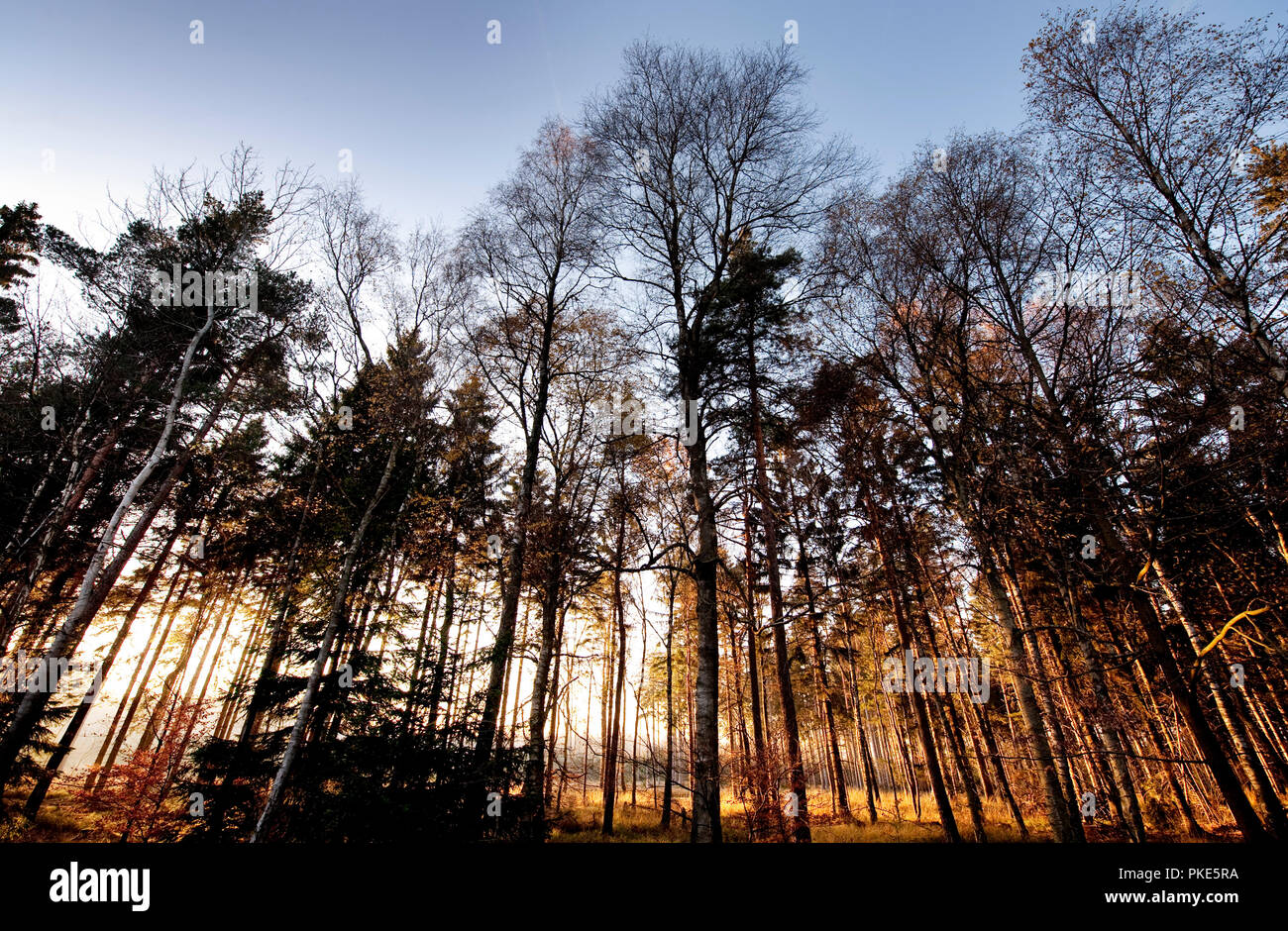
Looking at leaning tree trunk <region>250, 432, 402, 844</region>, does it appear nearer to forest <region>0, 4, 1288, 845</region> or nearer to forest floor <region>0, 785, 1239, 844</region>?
forest <region>0, 4, 1288, 845</region>

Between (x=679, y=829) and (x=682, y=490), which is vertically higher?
(x=682, y=490)

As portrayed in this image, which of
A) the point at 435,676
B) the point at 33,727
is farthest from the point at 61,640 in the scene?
the point at 33,727

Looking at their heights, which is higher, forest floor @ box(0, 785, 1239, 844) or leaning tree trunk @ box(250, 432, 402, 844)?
leaning tree trunk @ box(250, 432, 402, 844)

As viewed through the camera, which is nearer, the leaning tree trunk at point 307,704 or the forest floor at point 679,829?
the leaning tree trunk at point 307,704

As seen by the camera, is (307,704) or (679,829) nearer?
(307,704)

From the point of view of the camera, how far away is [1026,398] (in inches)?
170

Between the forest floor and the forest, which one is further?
the forest floor

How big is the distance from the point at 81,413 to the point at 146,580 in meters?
9.36

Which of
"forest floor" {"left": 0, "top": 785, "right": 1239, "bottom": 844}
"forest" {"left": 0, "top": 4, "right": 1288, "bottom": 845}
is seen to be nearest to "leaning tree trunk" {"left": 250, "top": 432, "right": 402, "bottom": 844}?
"forest" {"left": 0, "top": 4, "right": 1288, "bottom": 845}

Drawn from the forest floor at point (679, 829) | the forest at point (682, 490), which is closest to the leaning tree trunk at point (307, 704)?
the forest at point (682, 490)

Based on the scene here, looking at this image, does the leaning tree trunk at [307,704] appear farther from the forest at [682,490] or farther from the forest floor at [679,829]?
the forest floor at [679,829]

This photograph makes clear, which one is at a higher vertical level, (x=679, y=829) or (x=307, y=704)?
(x=307, y=704)

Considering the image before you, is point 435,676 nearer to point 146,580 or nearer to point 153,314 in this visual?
point 153,314
